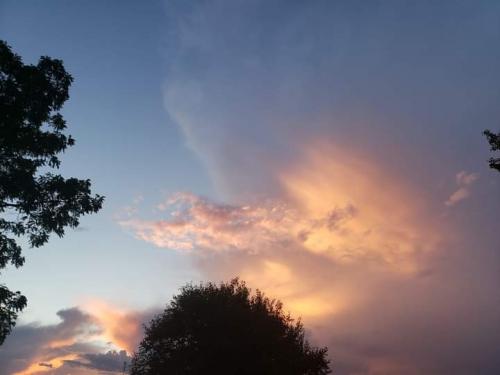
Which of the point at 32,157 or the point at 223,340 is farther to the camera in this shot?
the point at 223,340

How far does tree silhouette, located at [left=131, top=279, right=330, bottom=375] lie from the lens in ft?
138

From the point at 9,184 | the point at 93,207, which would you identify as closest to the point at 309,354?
the point at 93,207

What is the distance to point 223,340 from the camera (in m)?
42.2

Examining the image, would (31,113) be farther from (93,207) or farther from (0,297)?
(0,297)

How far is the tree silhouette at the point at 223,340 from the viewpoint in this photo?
4194 centimetres

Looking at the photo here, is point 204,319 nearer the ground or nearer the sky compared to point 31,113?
nearer the ground

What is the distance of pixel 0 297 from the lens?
23.4 metres

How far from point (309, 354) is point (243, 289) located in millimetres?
10566

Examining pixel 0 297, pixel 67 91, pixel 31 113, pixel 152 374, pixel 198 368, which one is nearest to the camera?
pixel 0 297

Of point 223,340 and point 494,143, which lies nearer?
point 494,143

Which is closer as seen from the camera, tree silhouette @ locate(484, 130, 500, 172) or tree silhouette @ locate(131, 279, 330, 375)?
tree silhouette @ locate(484, 130, 500, 172)

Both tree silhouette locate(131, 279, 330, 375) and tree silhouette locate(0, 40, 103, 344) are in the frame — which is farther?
tree silhouette locate(131, 279, 330, 375)

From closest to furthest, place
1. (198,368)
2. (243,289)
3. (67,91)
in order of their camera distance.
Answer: (67,91)
(198,368)
(243,289)

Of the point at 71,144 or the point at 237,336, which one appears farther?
the point at 237,336
